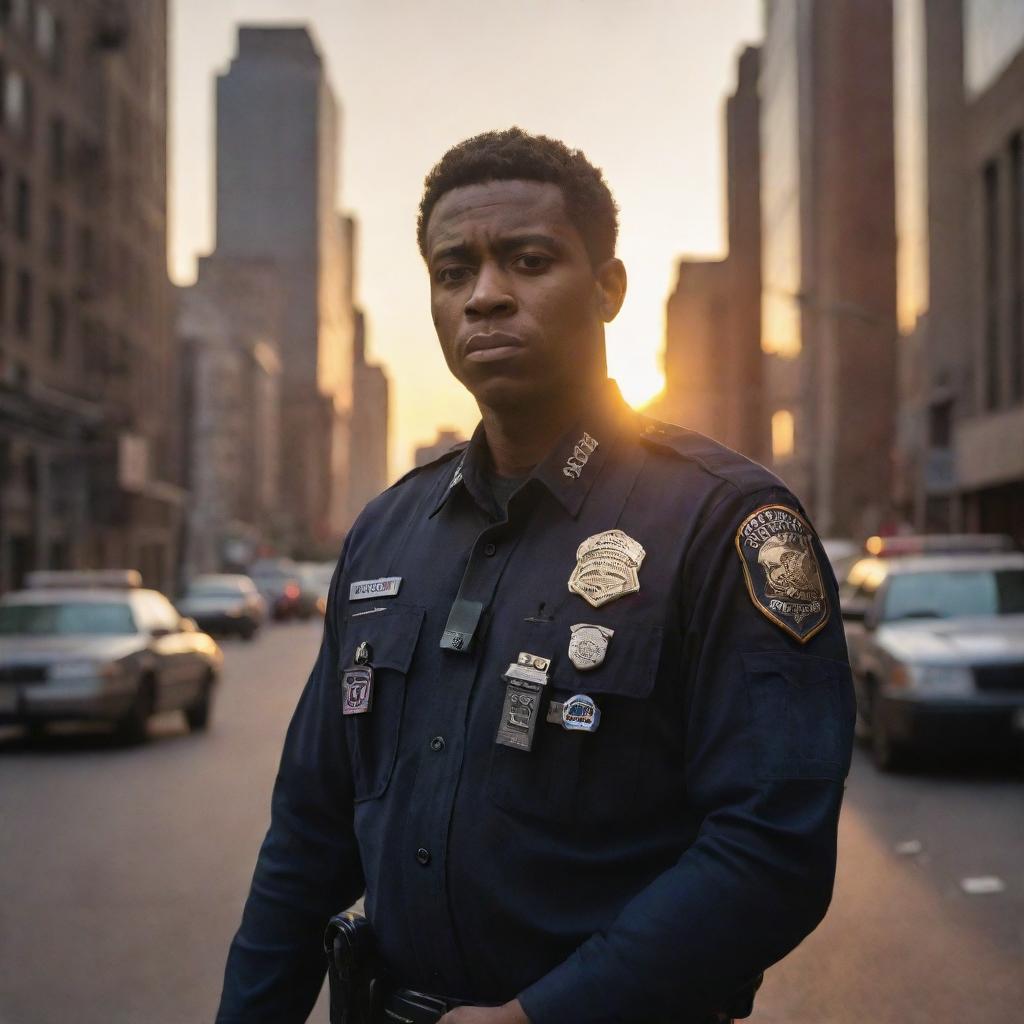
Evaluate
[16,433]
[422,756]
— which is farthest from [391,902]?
[16,433]

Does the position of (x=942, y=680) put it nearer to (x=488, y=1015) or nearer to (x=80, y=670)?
(x=80, y=670)

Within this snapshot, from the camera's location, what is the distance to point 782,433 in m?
96.2

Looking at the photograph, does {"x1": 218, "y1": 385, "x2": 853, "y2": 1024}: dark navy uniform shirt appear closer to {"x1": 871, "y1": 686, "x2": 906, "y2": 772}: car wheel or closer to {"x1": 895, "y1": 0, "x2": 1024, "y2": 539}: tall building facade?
{"x1": 871, "y1": 686, "x2": 906, "y2": 772}: car wheel

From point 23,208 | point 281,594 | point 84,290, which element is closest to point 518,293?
point 23,208

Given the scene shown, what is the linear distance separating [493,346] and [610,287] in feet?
0.85

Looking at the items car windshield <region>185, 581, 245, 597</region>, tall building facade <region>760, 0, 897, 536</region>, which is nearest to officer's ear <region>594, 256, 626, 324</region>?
car windshield <region>185, 581, 245, 597</region>

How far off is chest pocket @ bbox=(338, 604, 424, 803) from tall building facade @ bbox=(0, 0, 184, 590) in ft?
120

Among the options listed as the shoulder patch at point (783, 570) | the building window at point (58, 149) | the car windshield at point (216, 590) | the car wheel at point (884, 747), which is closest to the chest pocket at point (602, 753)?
the shoulder patch at point (783, 570)

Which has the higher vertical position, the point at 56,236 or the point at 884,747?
the point at 56,236

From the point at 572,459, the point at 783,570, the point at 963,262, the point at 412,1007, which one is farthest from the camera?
the point at 963,262

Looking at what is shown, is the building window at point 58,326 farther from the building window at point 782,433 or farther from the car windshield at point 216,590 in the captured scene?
the building window at point 782,433

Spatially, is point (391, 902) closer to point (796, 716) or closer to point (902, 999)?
point (796, 716)

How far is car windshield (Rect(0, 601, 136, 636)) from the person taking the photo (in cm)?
1605

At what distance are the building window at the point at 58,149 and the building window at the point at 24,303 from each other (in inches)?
188
